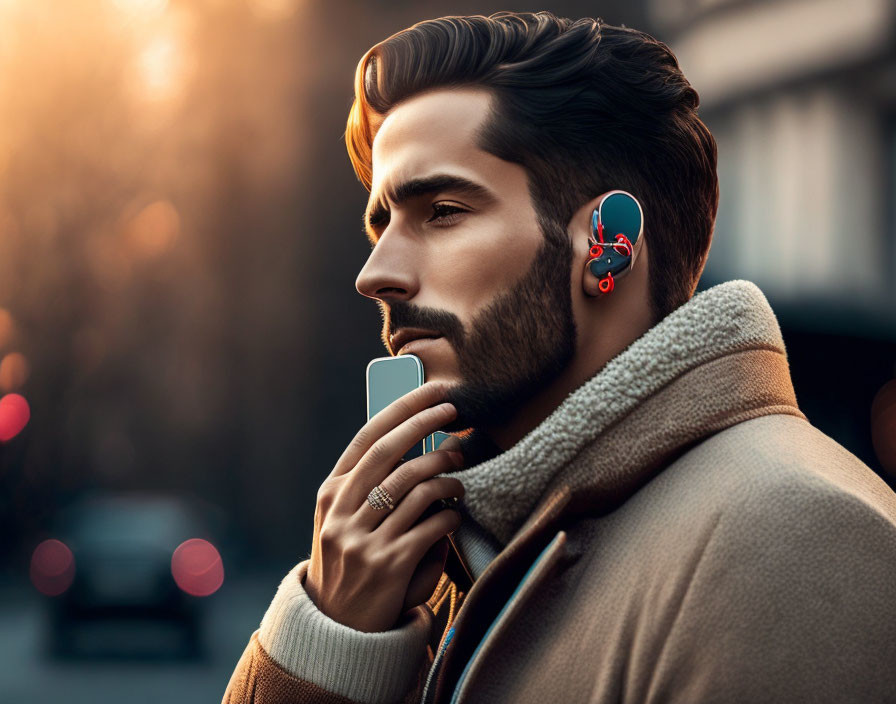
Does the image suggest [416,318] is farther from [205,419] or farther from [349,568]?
[205,419]

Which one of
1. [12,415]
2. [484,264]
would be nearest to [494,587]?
[484,264]

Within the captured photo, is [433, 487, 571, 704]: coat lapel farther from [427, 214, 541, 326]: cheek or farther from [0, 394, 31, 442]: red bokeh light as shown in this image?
[0, 394, 31, 442]: red bokeh light

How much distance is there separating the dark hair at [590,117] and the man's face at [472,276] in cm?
6

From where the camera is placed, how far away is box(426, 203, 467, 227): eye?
212cm

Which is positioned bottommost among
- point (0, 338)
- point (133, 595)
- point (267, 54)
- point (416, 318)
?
point (133, 595)

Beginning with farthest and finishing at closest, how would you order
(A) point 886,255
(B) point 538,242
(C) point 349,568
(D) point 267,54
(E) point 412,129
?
(D) point 267,54
(A) point 886,255
(E) point 412,129
(B) point 538,242
(C) point 349,568

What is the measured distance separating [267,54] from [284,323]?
649 cm

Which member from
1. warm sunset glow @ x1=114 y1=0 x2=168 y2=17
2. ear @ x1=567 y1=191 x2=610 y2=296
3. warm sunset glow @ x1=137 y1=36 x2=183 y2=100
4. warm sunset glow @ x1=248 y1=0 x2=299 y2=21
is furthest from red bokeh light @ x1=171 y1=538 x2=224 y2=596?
→ warm sunset glow @ x1=248 y1=0 x2=299 y2=21

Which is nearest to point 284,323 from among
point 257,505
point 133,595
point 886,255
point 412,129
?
point 257,505

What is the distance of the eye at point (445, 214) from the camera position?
212 cm

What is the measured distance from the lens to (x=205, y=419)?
82.6 ft

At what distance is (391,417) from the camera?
206cm

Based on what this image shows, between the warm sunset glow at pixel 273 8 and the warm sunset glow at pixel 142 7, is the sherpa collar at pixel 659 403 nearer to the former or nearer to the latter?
the warm sunset glow at pixel 142 7

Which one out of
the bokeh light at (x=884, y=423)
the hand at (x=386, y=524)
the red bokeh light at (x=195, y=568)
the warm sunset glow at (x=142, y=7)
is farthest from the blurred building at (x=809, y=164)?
the warm sunset glow at (x=142, y=7)
